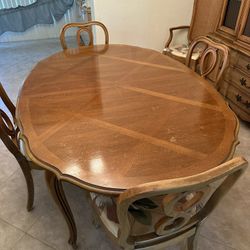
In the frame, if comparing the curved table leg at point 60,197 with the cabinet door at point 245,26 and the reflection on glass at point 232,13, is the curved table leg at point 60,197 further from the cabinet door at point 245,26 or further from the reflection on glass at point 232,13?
the reflection on glass at point 232,13

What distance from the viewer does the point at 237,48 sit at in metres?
2.25

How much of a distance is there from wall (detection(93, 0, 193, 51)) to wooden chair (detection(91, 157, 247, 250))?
2.45 m

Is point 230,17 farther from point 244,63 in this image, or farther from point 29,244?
point 29,244

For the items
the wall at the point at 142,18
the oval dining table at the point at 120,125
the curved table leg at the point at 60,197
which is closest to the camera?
the oval dining table at the point at 120,125

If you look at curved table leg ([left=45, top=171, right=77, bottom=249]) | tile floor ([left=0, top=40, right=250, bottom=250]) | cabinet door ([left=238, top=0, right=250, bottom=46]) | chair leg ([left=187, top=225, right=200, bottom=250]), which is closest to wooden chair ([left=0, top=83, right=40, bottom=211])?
tile floor ([left=0, top=40, right=250, bottom=250])

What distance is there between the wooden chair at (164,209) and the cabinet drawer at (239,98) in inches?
60.8

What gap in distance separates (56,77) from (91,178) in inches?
38.8

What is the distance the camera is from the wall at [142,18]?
2879 mm

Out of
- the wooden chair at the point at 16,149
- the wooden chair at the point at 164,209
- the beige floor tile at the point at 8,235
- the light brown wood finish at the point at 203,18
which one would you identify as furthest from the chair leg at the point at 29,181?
the light brown wood finish at the point at 203,18

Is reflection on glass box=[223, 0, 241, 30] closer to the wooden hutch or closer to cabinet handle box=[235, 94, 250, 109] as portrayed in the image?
the wooden hutch

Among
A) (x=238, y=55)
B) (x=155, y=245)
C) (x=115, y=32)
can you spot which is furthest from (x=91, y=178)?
(x=115, y=32)

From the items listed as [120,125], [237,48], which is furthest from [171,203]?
[237,48]

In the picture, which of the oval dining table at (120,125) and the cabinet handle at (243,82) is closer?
the oval dining table at (120,125)

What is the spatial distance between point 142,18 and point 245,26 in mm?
1304
